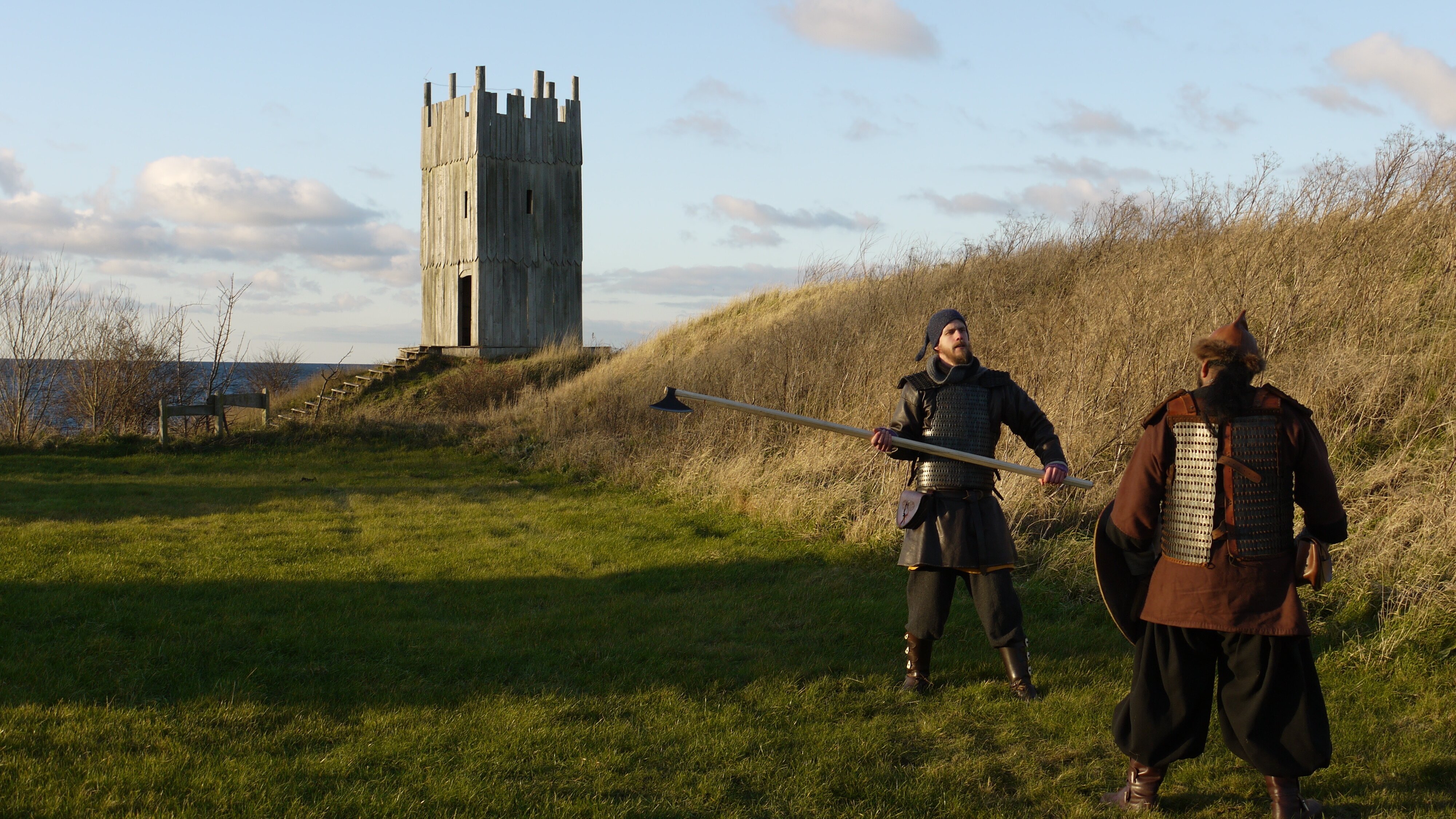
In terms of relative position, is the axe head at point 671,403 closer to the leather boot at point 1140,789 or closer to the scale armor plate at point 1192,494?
the scale armor plate at point 1192,494

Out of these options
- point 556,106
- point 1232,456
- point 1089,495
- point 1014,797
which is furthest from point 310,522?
point 556,106

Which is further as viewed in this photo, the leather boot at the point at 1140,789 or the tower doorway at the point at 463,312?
the tower doorway at the point at 463,312

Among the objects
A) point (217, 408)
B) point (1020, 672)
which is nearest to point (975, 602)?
point (1020, 672)

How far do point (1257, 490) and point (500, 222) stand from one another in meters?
24.9

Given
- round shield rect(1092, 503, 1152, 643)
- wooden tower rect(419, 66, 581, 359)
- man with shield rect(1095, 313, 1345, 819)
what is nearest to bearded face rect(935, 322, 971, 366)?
round shield rect(1092, 503, 1152, 643)

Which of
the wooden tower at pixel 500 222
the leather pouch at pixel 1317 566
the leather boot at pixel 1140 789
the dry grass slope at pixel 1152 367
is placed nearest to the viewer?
the leather pouch at pixel 1317 566

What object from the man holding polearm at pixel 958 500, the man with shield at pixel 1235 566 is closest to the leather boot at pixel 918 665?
the man holding polearm at pixel 958 500

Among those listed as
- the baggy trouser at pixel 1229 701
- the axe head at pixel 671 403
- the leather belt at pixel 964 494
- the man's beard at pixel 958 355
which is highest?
the man's beard at pixel 958 355

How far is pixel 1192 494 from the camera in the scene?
3682 millimetres

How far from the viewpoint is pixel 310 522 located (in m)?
10.9

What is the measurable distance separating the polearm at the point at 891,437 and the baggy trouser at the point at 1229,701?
1.25 metres

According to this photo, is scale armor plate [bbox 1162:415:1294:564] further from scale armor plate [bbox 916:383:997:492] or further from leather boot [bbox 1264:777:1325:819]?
scale armor plate [bbox 916:383:997:492]

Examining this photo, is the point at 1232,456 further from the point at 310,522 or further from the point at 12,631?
the point at 310,522

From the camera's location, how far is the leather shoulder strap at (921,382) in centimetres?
546
